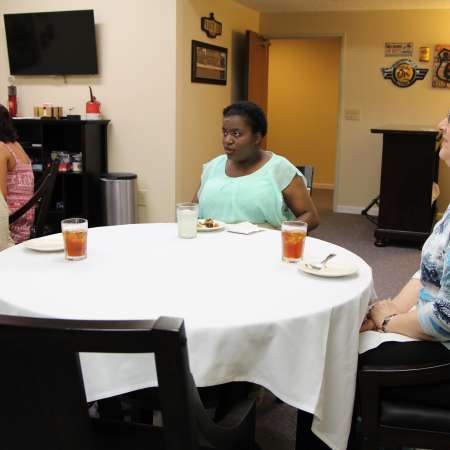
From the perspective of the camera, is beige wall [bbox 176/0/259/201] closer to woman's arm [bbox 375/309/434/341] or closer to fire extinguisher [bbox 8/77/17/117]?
fire extinguisher [bbox 8/77/17/117]

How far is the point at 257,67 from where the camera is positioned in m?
6.30

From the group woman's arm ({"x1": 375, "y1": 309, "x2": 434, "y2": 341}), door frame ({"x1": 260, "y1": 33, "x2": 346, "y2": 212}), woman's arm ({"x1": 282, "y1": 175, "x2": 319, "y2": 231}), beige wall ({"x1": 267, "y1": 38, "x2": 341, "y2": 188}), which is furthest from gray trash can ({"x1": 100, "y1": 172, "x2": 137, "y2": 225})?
beige wall ({"x1": 267, "y1": 38, "x2": 341, "y2": 188})

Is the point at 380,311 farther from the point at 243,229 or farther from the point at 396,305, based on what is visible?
the point at 243,229

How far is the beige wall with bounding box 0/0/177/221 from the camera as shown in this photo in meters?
4.61

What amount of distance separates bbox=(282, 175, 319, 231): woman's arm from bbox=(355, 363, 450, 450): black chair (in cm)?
121

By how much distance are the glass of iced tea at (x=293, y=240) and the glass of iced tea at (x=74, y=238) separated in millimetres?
618

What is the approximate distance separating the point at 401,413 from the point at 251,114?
166cm

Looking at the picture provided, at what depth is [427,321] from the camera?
139 cm

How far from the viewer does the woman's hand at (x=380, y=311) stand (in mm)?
1571

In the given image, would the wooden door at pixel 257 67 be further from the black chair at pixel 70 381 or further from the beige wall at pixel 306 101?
the black chair at pixel 70 381

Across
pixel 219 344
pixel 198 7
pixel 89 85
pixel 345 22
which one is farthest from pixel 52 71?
pixel 219 344

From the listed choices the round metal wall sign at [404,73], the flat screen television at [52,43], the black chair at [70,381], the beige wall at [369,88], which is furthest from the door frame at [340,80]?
the black chair at [70,381]

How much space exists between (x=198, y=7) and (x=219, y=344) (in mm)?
4454

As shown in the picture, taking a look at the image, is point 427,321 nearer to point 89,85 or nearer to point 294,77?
point 89,85
